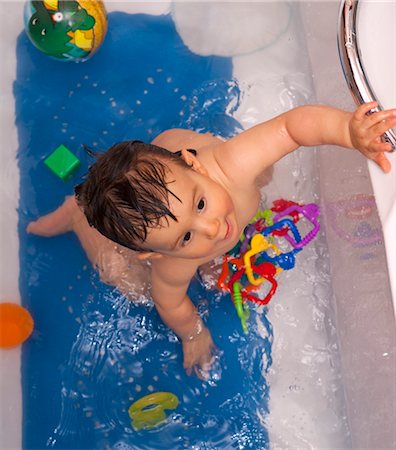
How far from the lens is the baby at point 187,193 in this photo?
3.13ft

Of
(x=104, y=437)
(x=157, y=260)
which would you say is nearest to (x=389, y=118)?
(x=157, y=260)

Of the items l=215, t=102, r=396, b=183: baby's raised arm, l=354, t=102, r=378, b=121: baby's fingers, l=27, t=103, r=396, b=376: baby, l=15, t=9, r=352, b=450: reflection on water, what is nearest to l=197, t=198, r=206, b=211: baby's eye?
l=27, t=103, r=396, b=376: baby

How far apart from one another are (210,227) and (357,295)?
412 millimetres

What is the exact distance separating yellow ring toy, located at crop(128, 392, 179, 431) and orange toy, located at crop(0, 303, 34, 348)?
288mm

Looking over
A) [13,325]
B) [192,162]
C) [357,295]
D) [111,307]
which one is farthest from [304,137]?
[13,325]

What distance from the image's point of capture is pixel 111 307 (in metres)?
1.42

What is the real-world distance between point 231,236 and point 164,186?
0.20 meters

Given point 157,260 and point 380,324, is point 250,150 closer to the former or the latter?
point 157,260

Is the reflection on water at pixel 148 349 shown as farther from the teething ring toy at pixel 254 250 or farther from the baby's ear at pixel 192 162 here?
the baby's ear at pixel 192 162

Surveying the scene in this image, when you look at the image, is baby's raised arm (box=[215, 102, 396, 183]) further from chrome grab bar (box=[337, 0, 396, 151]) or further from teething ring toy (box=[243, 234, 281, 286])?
teething ring toy (box=[243, 234, 281, 286])

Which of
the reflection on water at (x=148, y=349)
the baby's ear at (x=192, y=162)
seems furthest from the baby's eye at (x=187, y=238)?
the reflection on water at (x=148, y=349)

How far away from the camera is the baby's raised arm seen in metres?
0.90

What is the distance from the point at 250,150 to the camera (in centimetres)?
118

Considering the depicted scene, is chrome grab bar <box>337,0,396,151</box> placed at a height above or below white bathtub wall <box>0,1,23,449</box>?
above
